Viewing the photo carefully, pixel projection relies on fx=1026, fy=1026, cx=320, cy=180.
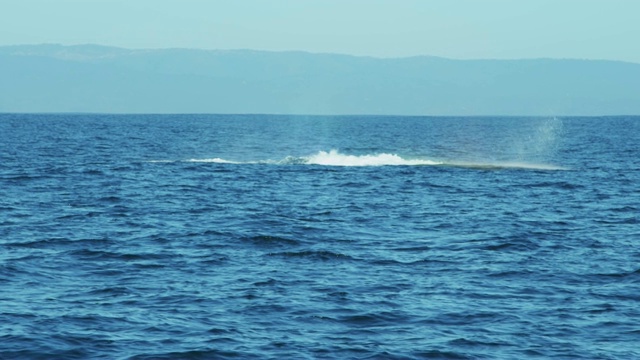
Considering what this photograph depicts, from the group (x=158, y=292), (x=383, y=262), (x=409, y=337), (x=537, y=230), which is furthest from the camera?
(x=537, y=230)

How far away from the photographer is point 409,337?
25.0 metres

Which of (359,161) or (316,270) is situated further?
(359,161)

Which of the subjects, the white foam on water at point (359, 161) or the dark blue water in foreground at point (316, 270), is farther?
the white foam on water at point (359, 161)

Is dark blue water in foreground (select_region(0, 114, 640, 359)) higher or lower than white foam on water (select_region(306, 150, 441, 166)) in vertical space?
lower

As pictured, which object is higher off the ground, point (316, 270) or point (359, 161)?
point (359, 161)

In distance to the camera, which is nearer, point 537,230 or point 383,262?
point 383,262

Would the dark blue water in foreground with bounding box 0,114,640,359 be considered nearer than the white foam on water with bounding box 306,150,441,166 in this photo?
Yes

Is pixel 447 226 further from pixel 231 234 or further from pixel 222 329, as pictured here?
pixel 222 329

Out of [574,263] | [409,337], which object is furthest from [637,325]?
[574,263]

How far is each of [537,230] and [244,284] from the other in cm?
1730

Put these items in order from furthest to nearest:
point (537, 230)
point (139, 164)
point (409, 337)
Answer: point (139, 164), point (537, 230), point (409, 337)

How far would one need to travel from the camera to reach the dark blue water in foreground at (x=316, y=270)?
2456 cm

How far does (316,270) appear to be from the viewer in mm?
33594

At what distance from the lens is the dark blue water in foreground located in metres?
24.6
